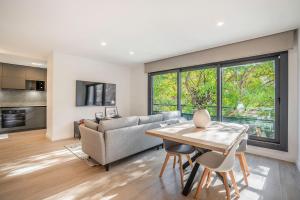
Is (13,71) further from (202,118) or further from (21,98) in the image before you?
(202,118)

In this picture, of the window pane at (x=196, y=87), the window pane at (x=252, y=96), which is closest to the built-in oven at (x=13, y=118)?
the window pane at (x=196, y=87)

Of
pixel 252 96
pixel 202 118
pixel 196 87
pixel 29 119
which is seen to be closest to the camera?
pixel 202 118

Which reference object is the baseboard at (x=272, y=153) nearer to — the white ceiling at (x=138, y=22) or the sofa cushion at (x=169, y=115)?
the sofa cushion at (x=169, y=115)

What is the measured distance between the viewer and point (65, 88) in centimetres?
430

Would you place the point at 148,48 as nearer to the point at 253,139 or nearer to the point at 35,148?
the point at 253,139

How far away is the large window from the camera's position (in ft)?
A: 9.54

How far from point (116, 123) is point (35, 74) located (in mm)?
5021

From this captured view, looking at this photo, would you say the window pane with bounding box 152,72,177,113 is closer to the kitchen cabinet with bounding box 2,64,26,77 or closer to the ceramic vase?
the ceramic vase

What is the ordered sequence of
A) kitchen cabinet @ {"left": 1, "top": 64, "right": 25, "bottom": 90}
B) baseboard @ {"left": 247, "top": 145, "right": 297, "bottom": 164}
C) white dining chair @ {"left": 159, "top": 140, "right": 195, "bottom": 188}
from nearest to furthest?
white dining chair @ {"left": 159, "top": 140, "right": 195, "bottom": 188} → baseboard @ {"left": 247, "top": 145, "right": 297, "bottom": 164} → kitchen cabinet @ {"left": 1, "top": 64, "right": 25, "bottom": 90}

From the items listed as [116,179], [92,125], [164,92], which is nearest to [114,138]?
[92,125]

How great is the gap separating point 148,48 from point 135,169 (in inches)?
113

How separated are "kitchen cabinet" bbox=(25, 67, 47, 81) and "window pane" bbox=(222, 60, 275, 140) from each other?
251 inches

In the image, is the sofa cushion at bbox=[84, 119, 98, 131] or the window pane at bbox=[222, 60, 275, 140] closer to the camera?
the sofa cushion at bbox=[84, 119, 98, 131]

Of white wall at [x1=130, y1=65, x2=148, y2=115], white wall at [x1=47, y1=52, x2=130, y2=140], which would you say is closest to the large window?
white wall at [x1=130, y1=65, x2=148, y2=115]
